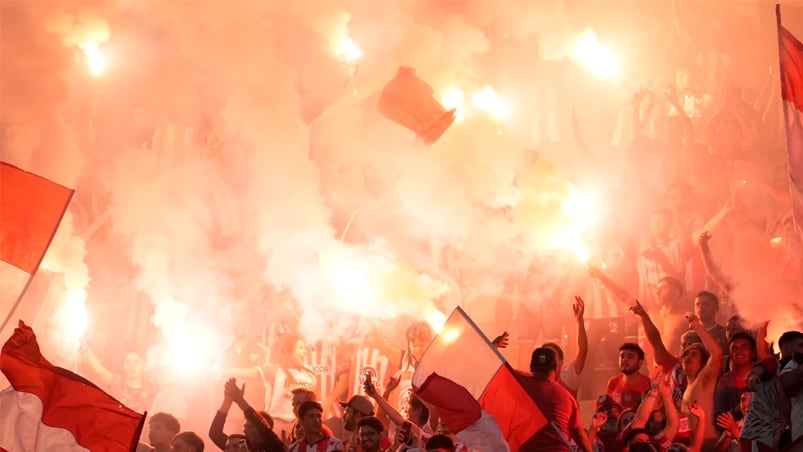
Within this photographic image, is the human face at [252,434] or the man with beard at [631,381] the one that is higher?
the man with beard at [631,381]

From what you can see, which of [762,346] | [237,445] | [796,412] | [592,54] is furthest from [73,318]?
[796,412]

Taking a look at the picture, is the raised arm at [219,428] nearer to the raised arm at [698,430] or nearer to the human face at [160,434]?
the human face at [160,434]

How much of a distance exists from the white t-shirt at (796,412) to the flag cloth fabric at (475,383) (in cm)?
135

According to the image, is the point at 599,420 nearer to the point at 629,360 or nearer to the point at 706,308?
the point at 629,360

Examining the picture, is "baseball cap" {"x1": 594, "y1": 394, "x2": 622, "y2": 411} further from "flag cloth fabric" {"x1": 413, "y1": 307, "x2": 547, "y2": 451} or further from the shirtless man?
"flag cloth fabric" {"x1": 413, "y1": 307, "x2": 547, "y2": 451}

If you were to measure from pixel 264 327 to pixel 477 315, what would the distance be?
2388mm

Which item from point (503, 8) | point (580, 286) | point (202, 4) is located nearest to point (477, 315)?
point (580, 286)

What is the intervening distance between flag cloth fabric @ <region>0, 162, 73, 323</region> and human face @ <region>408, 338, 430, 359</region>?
3338 mm

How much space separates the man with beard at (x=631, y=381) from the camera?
6660 mm

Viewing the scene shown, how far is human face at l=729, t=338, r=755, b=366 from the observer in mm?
6069

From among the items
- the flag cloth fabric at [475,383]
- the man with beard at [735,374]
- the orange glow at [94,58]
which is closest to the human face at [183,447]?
the flag cloth fabric at [475,383]

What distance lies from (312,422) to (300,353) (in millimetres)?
4144

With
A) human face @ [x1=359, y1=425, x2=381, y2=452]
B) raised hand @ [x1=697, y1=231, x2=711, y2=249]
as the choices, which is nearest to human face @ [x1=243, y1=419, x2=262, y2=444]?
human face @ [x1=359, y1=425, x2=381, y2=452]

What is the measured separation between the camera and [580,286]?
Result: 999 cm
